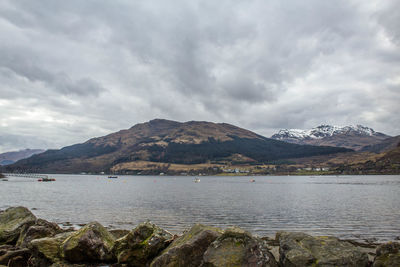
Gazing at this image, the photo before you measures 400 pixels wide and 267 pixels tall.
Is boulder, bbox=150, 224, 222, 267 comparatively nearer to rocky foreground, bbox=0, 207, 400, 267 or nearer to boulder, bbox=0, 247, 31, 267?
rocky foreground, bbox=0, 207, 400, 267

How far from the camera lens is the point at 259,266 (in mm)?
12961

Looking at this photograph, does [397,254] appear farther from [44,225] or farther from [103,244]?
[44,225]

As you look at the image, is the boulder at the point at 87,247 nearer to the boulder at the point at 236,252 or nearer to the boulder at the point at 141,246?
the boulder at the point at 141,246

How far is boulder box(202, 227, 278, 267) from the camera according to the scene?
12.9 m

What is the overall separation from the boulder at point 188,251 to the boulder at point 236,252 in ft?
2.97

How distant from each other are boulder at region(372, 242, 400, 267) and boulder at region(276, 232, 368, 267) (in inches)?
23.4

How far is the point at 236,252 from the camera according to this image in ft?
43.2

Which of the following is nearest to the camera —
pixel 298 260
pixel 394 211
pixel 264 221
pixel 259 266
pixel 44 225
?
pixel 259 266

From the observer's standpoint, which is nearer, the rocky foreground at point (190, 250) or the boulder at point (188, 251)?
the rocky foreground at point (190, 250)

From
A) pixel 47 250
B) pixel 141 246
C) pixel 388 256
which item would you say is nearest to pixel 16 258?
pixel 47 250

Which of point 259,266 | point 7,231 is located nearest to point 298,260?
point 259,266

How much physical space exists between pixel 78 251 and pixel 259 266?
9.92 m

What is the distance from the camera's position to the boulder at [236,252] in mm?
12945

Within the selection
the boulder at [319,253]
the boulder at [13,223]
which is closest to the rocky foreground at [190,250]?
the boulder at [319,253]
